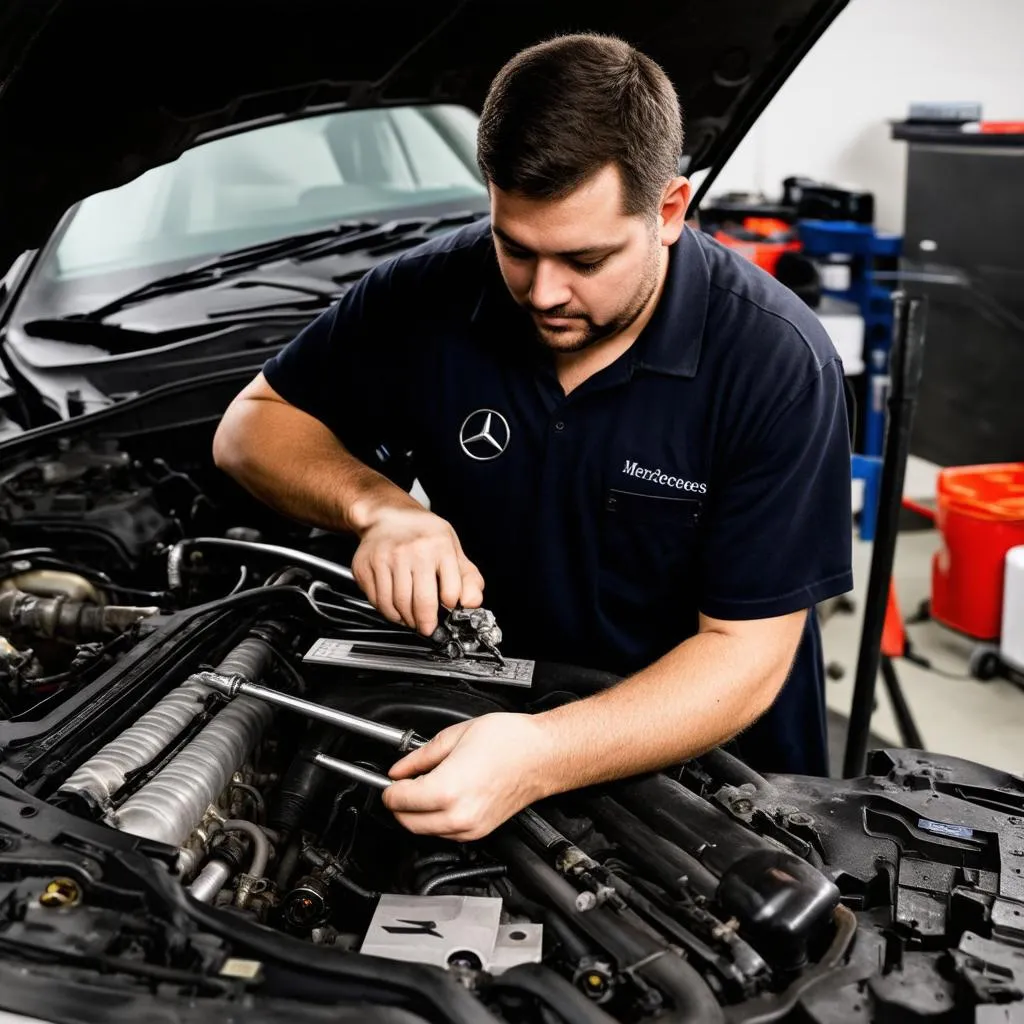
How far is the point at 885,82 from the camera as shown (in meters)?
5.50

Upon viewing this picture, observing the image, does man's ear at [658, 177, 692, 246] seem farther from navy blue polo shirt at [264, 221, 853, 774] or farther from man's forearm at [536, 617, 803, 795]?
man's forearm at [536, 617, 803, 795]

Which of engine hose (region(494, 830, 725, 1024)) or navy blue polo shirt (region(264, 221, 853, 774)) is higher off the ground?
navy blue polo shirt (region(264, 221, 853, 774))

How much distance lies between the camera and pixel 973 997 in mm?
934

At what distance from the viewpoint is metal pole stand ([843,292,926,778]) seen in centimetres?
217

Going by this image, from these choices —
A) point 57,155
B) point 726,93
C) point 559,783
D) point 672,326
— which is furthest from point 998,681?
point 57,155

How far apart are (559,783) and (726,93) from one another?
142 cm

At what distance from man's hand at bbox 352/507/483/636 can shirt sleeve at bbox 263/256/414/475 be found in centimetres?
39

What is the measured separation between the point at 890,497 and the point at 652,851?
4.25 feet

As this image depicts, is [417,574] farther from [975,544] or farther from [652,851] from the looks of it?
[975,544]

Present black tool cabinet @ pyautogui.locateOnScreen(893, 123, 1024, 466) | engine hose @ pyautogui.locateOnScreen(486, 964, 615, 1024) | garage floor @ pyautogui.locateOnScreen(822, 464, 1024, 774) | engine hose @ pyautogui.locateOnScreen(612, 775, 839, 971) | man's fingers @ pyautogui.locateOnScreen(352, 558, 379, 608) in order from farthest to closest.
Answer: black tool cabinet @ pyautogui.locateOnScreen(893, 123, 1024, 466) → garage floor @ pyautogui.locateOnScreen(822, 464, 1024, 774) → man's fingers @ pyautogui.locateOnScreen(352, 558, 379, 608) → engine hose @ pyautogui.locateOnScreen(612, 775, 839, 971) → engine hose @ pyautogui.locateOnScreen(486, 964, 615, 1024)

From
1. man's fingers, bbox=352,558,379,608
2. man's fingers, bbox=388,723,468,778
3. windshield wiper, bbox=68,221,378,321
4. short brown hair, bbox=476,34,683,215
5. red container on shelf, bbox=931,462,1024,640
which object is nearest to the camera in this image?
man's fingers, bbox=388,723,468,778

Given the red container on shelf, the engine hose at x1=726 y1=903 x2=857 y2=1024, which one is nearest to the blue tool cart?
the red container on shelf

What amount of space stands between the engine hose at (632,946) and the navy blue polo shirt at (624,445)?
0.48 m

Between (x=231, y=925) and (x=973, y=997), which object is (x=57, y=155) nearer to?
(x=231, y=925)
